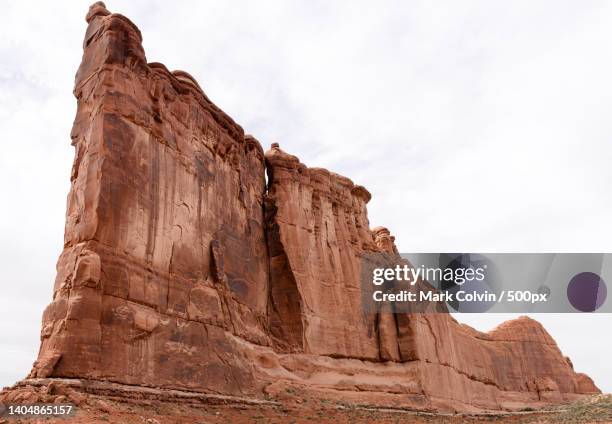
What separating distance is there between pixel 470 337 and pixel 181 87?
3778 centimetres

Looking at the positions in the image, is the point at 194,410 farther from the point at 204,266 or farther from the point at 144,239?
the point at 204,266

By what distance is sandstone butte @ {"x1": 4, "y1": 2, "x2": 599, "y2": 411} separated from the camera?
20.7 m

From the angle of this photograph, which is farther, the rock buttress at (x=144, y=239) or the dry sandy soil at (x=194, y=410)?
the rock buttress at (x=144, y=239)

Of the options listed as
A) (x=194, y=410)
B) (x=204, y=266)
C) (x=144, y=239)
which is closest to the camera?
(x=194, y=410)

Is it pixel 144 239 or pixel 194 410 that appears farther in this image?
pixel 144 239

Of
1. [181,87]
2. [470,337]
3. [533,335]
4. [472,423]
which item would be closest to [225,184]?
[181,87]

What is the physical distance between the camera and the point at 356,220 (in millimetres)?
42469

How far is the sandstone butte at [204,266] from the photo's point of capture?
2067 centimetres

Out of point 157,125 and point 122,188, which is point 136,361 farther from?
point 157,125

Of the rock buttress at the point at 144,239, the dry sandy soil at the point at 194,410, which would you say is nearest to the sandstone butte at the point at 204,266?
the rock buttress at the point at 144,239

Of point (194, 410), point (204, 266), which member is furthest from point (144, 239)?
point (194, 410)

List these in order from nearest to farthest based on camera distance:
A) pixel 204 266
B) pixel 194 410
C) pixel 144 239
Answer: pixel 194 410
pixel 144 239
pixel 204 266

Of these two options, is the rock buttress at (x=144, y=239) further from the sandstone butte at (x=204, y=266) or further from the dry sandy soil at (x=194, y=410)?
the dry sandy soil at (x=194, y=410)

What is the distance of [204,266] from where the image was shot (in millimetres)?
26734
